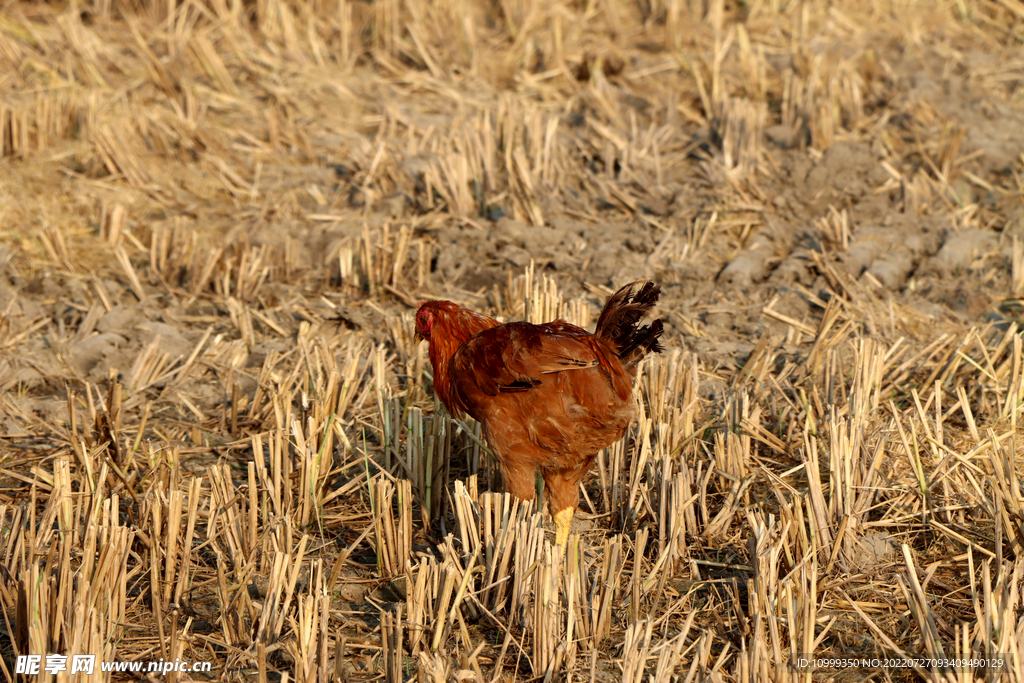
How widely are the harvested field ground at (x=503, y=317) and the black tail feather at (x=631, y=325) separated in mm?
542

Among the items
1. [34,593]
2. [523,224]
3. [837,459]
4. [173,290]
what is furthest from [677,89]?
[34,593]

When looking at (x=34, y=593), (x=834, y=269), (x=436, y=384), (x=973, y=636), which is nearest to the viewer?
(x=34, y=593)

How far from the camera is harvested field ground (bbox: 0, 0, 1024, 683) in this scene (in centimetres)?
309

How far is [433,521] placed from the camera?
3.87 meters

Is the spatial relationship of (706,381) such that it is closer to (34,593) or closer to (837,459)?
(837,459)

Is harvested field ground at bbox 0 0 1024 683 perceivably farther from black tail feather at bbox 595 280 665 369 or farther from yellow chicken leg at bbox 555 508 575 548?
black tail feather at bbox 595 280 665 369

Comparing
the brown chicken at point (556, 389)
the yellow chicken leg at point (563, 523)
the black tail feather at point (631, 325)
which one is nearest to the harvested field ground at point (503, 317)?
the yellow chicken leg at point (563, 523)

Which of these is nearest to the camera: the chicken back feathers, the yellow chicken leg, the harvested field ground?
the harvested field ground

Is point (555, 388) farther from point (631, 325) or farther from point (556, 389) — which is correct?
point (631, 325)

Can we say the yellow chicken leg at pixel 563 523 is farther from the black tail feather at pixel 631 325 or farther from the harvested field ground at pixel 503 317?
the black tail feather at pixel 631 325

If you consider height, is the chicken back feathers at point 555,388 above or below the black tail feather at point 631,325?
below

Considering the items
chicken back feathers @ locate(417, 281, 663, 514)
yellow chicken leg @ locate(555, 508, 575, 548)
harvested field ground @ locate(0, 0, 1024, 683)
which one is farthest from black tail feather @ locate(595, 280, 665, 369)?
yellow chicken leg @ locate(555, 508, 575, 548)

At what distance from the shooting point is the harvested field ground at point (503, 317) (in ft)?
10.1

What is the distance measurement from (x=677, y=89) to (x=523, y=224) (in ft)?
9.14
